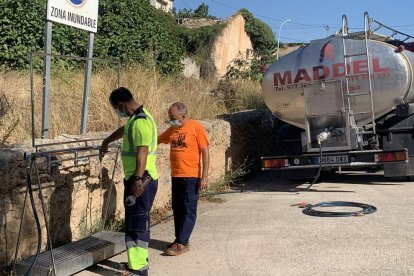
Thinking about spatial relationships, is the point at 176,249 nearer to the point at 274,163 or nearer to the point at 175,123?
the point at 175,123

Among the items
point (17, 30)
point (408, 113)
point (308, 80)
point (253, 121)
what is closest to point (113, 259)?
point (308, 80)

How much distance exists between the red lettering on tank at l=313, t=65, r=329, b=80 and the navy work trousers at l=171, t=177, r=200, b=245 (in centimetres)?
391

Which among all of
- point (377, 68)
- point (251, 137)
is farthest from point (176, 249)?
point (251, 137)

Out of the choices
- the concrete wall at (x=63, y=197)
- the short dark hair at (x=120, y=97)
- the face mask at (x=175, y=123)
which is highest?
the short dark hair at (x=120, y=97)

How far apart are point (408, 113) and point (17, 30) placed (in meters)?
11.2

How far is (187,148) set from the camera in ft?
17.6

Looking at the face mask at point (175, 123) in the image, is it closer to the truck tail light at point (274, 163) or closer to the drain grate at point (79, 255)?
the drain grate at point (79, 255)

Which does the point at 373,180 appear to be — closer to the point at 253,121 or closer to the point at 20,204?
the point at 253,121

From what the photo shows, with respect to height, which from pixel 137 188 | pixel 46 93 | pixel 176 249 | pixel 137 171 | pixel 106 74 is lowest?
pixel 176 249

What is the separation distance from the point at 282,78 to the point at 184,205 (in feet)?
13.9

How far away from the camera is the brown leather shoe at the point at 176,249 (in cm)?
519

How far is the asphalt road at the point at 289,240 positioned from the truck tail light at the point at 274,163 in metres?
0.87

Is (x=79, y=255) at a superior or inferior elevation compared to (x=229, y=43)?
inferior

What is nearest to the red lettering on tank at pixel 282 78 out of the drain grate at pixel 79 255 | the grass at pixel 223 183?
the grass at pixel 223 183
